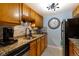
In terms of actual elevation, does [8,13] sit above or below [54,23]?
above

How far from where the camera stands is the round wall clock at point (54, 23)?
1.59 metres

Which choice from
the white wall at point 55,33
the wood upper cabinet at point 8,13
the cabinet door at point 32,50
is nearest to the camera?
the wood upper cabinet at point 8,13

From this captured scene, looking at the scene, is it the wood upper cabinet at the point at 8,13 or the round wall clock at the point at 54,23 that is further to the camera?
the round wall clock at the point at 54,23

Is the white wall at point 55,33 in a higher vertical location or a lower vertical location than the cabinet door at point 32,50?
higher

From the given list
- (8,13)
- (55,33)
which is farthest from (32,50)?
(8,13)

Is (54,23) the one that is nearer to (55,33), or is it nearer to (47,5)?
(55,33)

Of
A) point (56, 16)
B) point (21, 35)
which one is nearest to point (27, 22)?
point (21, 35)

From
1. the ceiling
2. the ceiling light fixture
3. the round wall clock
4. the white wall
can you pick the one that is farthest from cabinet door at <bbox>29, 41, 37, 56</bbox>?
the ceiling light fixture

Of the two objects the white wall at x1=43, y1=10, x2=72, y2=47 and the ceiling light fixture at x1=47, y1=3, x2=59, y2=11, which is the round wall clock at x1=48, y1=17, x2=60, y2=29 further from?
the ceiling light fixture at x1=47, y1=3, x2=59, y2=11

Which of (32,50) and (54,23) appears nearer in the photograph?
(54,23)

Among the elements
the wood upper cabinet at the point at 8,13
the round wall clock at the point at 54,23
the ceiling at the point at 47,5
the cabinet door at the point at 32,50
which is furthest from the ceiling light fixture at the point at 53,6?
the cabinet door at the point at 32,50

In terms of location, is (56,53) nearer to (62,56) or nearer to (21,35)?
(62,56)

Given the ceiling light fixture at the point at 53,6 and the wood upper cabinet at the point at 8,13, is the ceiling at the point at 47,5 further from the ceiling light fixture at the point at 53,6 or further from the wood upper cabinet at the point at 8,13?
the wood upper cabinet at the point at 8,13

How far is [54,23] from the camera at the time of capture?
163 cm
